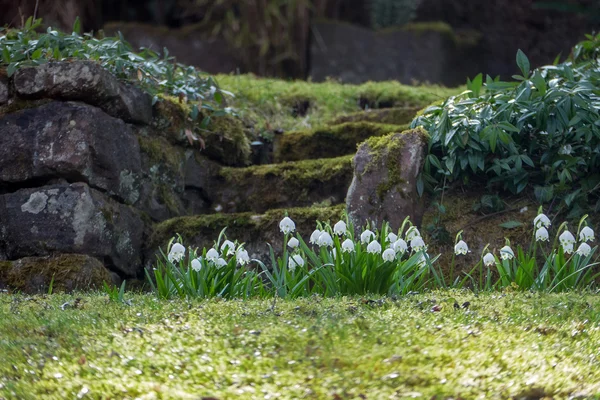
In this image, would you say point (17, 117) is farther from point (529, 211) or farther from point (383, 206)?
point (529, 211)

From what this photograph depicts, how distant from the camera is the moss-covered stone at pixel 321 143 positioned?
20.5 ft

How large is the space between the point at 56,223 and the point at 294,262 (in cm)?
159

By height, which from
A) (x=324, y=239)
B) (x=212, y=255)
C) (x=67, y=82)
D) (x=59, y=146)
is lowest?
(x=212, y=255)

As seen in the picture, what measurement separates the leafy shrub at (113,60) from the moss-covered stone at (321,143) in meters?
0.64

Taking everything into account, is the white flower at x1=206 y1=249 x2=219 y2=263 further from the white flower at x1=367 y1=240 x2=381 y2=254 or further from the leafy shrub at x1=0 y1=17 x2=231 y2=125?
the leafy shrub at x1=0 y1=17 x2=231 y2=125

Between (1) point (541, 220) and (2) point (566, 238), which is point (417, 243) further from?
(2) point (566, 238)

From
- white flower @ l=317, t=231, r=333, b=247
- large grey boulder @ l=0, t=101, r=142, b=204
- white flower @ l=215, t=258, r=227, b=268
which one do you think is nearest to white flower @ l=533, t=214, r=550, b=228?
white flower @ l=317, t=231, r=333, b=247

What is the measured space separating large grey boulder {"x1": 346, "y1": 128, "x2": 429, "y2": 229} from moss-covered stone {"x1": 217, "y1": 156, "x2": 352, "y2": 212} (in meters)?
0.70

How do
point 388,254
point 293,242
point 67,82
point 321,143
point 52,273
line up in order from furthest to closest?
1. point 321,143
2. point 67,82
3. point 52,273
4. point 293,242
5. point 388,254

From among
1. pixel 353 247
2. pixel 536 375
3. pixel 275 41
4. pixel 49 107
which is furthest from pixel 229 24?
pixel 536 375

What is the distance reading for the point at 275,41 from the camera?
988 cm

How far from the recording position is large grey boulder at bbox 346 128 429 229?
4.73 meters

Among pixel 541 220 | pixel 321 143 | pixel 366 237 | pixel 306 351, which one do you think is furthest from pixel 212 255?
pixel 321 143

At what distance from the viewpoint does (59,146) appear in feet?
16.1
